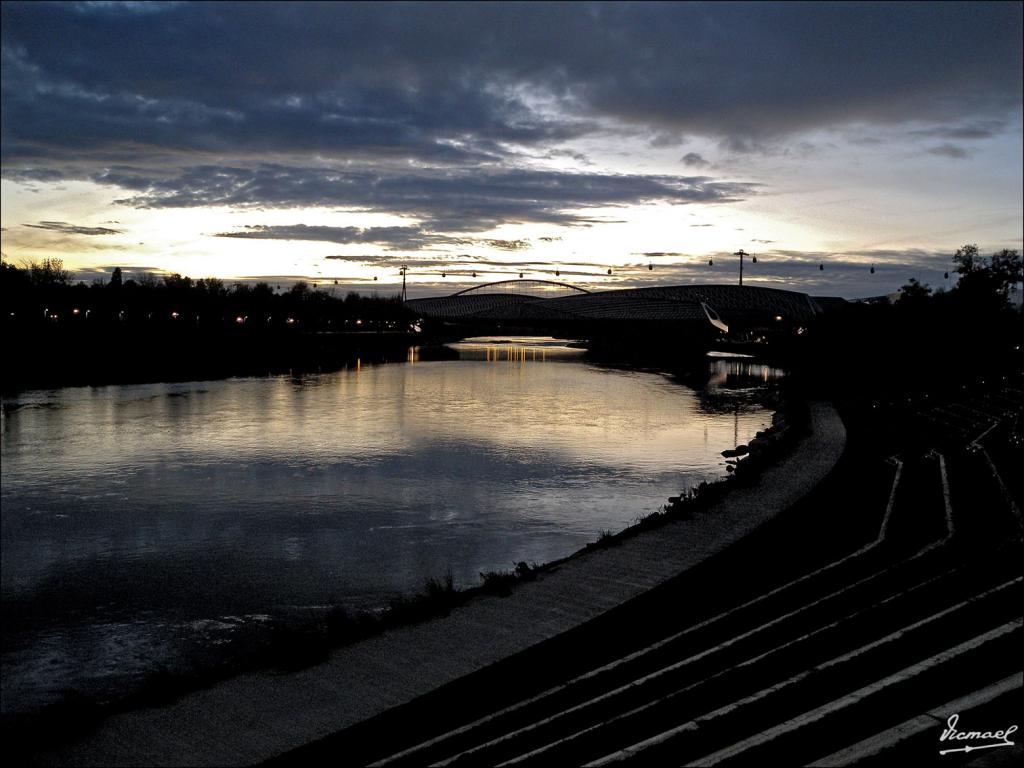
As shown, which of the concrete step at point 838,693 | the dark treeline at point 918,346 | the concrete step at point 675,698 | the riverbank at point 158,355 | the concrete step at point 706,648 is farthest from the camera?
the riverbank at point 158,355

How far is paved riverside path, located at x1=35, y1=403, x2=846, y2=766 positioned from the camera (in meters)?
7.22

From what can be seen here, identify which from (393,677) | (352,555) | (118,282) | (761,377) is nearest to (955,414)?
(352,555)

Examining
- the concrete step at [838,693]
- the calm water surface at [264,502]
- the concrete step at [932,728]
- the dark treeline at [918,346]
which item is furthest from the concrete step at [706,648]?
the dark treeline at [918,346]

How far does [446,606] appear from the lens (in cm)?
1036

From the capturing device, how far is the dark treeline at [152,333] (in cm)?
5581

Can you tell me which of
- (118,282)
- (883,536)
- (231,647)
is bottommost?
(231,647)

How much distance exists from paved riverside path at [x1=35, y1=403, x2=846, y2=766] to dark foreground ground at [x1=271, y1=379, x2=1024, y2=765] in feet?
Result: 0.97

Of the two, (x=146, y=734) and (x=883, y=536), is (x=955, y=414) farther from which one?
(x=146, y=734)

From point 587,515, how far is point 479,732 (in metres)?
10.1

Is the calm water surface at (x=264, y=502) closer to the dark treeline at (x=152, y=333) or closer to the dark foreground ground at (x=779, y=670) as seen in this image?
the dark foreground ground at (x=779, y=670)

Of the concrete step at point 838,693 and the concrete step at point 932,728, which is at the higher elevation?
the concrete step at point 932,728

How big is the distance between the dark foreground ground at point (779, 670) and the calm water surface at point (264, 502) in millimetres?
3613

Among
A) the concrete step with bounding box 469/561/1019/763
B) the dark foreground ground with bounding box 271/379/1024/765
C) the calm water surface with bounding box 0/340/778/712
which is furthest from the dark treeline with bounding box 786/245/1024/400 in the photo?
the concrete step with bounding box 469/561/1019/763

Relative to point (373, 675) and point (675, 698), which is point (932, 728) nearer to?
point (675, 698)
